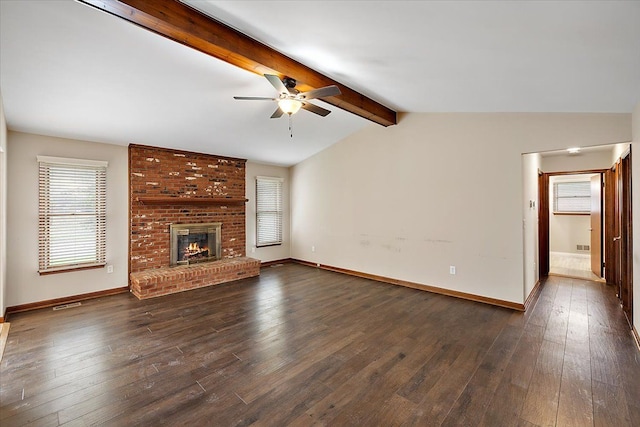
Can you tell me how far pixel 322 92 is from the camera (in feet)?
9.55

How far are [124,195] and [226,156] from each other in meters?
1.99

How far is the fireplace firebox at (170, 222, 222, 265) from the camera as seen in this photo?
5355mm

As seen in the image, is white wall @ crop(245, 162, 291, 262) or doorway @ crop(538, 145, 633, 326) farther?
white wall @ crop(245, 162, 291, 262)

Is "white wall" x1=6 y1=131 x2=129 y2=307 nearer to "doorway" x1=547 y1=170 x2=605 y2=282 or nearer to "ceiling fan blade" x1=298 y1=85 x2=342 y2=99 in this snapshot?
"ceiling fan blade" x1=298 y1=85 x2=342 y2=99

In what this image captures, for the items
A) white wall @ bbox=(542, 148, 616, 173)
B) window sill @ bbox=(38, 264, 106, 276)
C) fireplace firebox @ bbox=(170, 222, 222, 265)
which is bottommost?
window sill @ bbox=(38, 264, 106, 276)

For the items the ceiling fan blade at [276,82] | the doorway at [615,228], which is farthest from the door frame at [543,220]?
the ceiling fan blade at [276,82]

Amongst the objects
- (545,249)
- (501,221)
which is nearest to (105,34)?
(501,221)

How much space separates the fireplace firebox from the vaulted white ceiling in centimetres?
190

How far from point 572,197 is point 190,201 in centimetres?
953

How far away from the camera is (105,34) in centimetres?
238

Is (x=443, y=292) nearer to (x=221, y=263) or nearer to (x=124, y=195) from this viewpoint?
(x=221, y=263)

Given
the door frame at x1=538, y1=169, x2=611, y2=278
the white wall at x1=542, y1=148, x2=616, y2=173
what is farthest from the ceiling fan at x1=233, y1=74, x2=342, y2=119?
the white wall at x1=542, y1=148, x2=616, y2=173

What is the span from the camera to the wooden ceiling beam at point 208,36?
2.08 meters

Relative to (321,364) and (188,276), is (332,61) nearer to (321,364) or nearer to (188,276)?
(321,364)
